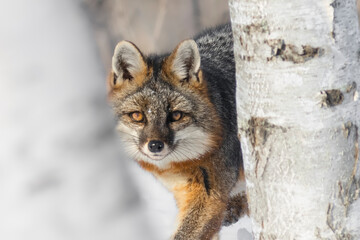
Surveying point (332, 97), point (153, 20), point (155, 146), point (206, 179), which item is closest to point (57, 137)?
point (332, 97)

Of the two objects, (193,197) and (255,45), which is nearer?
(255,45)

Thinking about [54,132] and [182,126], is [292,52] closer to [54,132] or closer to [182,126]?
[54,132]

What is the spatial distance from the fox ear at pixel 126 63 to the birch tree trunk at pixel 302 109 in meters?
1.32

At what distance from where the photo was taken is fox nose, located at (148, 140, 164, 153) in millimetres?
3732

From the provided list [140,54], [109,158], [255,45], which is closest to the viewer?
[109,158]

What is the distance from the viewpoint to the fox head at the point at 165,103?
12.7 feet

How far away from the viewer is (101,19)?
1180 centimetres

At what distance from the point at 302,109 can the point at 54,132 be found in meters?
1.14

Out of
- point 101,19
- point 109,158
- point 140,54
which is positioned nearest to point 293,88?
point 109,158

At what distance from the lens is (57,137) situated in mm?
2096

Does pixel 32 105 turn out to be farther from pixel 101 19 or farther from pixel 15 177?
pixel 101 19

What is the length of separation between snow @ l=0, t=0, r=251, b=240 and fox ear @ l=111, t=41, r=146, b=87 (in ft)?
5.29

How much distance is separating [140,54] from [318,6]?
1793mm

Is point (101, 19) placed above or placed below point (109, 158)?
above
